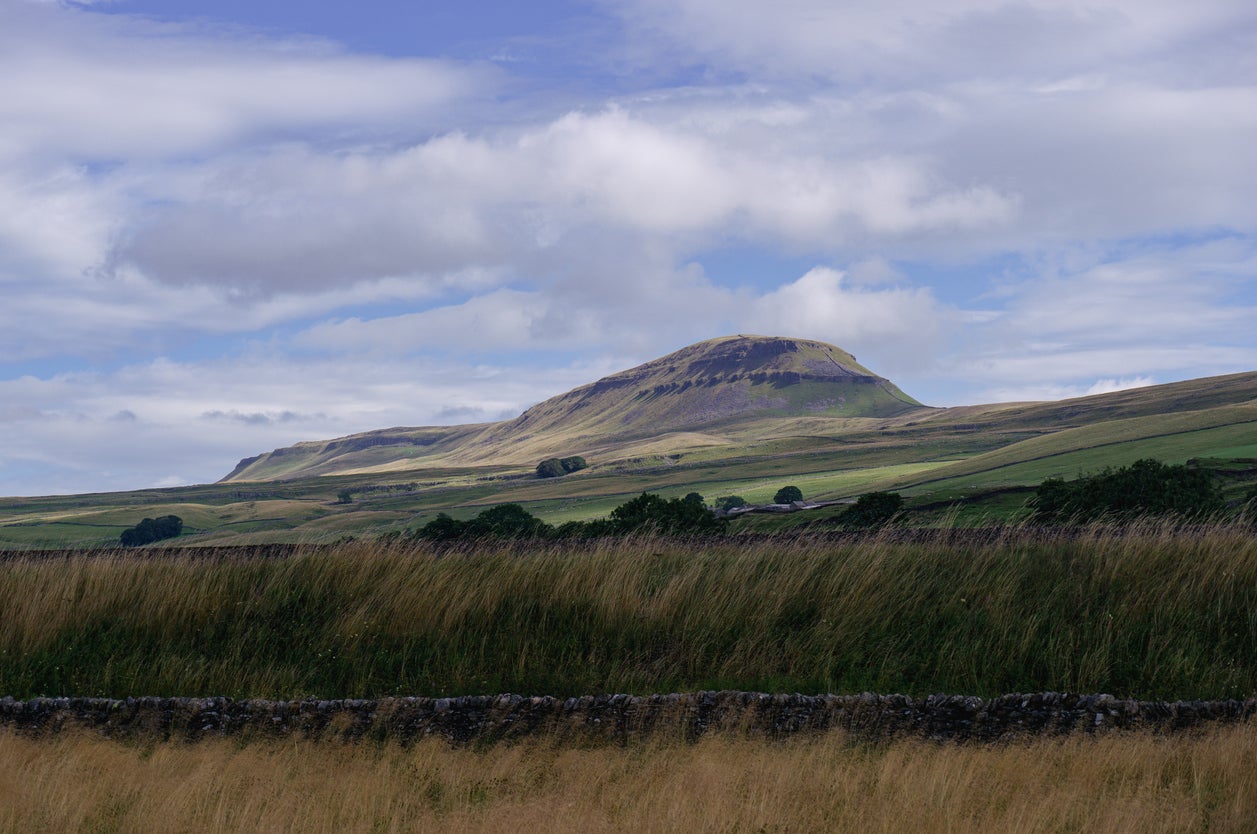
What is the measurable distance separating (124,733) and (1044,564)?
10.5 meters

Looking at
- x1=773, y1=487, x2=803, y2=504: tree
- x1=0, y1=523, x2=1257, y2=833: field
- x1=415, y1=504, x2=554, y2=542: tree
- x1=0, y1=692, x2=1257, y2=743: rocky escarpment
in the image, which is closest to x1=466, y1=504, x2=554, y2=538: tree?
x1=415, y1=504, x2=554, y2=542: tree

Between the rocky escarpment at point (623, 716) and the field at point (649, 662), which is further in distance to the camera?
the rocky escarpment at point (623, 716)

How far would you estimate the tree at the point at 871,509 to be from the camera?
2878 centimetres

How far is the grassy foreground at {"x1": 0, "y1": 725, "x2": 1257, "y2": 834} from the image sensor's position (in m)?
6.62

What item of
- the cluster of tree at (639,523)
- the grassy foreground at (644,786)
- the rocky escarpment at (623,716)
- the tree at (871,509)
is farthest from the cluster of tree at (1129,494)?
the grassy foreground at (644,786)

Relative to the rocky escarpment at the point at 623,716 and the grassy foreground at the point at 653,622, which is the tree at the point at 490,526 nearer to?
the grassy foreground at the point at 653,622

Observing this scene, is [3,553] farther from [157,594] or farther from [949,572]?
[949,572]

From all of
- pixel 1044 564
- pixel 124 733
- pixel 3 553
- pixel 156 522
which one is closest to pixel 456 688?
pixel 124 733

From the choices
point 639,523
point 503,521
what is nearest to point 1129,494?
point 639,523

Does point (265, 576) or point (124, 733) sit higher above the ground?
point (265, 576)

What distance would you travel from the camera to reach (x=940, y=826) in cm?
639

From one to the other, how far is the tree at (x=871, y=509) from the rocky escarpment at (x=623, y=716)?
19885 mm

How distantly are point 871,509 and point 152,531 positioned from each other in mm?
133423

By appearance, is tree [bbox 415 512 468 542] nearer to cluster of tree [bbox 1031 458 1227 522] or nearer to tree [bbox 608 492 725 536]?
tree [bbox 608 492 725 536]
